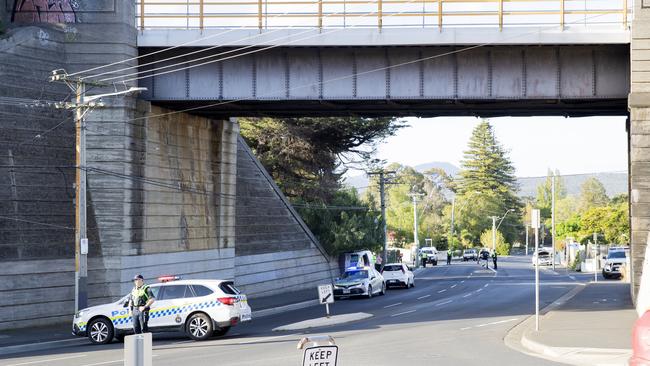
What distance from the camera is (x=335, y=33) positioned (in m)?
30.6

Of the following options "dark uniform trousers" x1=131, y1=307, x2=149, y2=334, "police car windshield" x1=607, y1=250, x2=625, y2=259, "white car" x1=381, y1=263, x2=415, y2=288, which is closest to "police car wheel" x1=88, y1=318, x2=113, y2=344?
"dark uniform trousers" x1=131, y1=307, x2=149, y2=334

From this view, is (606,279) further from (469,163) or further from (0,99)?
(469,163)

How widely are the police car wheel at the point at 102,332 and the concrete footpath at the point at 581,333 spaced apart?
9834 millimetres

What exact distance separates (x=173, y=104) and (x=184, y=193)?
12.6 ft

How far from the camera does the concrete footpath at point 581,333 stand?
59.9ft

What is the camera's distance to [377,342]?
21703mm

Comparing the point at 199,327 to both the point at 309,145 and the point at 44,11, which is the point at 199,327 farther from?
the point at 309,145

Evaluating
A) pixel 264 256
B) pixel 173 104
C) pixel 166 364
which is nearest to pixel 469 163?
pixel 264 256

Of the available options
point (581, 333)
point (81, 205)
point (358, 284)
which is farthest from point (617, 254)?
point (81, 205)

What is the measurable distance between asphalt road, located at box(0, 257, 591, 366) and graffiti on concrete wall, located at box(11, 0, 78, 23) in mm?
11958

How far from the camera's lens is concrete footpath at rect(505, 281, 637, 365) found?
59.9 feet

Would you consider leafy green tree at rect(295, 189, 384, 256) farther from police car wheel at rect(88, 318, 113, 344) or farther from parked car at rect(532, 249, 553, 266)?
police car wheel at rect(88, 318, 113, 344)

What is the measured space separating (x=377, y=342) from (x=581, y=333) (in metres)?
4.87

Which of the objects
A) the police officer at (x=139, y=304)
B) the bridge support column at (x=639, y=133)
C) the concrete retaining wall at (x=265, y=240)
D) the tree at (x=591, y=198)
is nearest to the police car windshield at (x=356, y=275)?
the concrete retaining wall at (x=265, y=240)
